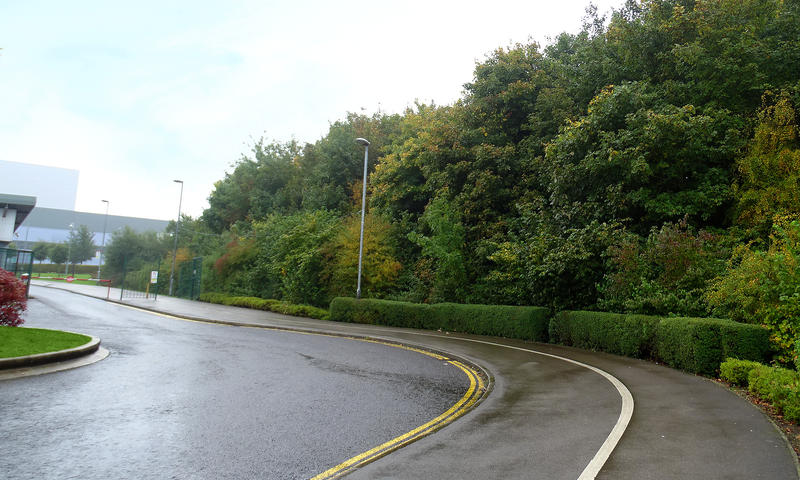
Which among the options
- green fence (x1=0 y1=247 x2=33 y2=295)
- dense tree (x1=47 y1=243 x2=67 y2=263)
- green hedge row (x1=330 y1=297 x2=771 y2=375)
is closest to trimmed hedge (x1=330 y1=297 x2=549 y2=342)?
green hedge row (x1=330 y1=297 x2=771 y2=375)

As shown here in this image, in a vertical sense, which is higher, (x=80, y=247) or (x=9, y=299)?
(x=80, y=247)

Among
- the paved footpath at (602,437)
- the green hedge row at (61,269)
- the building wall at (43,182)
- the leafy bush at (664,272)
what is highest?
the building wall at (43,182)

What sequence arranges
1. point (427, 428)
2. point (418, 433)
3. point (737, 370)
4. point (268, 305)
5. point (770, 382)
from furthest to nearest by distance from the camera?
point (268, 305) < point (737, 370) < point (770, 382) < point (427, 428) < point (418, 433)

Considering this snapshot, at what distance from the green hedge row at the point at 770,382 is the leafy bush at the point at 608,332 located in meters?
3.24

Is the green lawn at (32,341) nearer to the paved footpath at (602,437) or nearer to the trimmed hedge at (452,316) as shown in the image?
the paved footpath at (602,437)

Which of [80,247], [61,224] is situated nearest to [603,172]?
[80,247]

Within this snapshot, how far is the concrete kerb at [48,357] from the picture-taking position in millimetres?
8492

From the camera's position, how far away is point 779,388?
6.77 meters

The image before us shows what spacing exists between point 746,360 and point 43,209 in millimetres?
130486

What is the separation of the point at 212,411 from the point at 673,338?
10057mm

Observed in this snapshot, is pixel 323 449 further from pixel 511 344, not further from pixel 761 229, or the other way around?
pixel 761 229

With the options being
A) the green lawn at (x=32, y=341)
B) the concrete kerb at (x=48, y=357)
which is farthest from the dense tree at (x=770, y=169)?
the green lawn at (x=32, y=341)

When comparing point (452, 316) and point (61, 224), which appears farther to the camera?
point (61, 224)

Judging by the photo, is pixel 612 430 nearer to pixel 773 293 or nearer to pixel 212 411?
pixel 212 411
